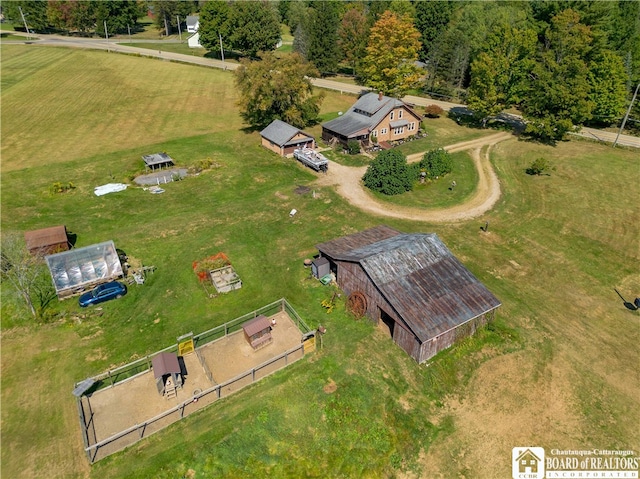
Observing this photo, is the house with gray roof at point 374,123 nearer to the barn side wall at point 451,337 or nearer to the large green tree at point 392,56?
the large green tree at point 392,56

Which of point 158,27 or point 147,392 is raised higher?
point 158,27

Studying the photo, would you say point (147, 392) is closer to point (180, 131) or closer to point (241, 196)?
point (241, 196)

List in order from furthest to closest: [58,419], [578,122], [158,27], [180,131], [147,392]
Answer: [158,27], [180,131], [578,122], [147,392], [58,419]

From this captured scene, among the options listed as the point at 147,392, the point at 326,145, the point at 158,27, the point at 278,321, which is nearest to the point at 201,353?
the point at 147,392

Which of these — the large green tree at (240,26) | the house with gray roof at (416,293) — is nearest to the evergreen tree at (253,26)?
the large green tree at (240,26)

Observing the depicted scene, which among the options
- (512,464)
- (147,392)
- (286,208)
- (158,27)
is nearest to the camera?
(512,464)

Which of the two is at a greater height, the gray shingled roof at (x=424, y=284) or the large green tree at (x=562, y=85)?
the large green tree at (x=562, y=85)

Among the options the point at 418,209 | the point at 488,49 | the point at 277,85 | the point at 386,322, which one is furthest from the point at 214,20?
the point at 386,322

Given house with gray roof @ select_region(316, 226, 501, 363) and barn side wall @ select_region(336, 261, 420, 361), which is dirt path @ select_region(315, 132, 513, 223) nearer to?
house with gray roof @ select_region(316, 226, 501, 363)
